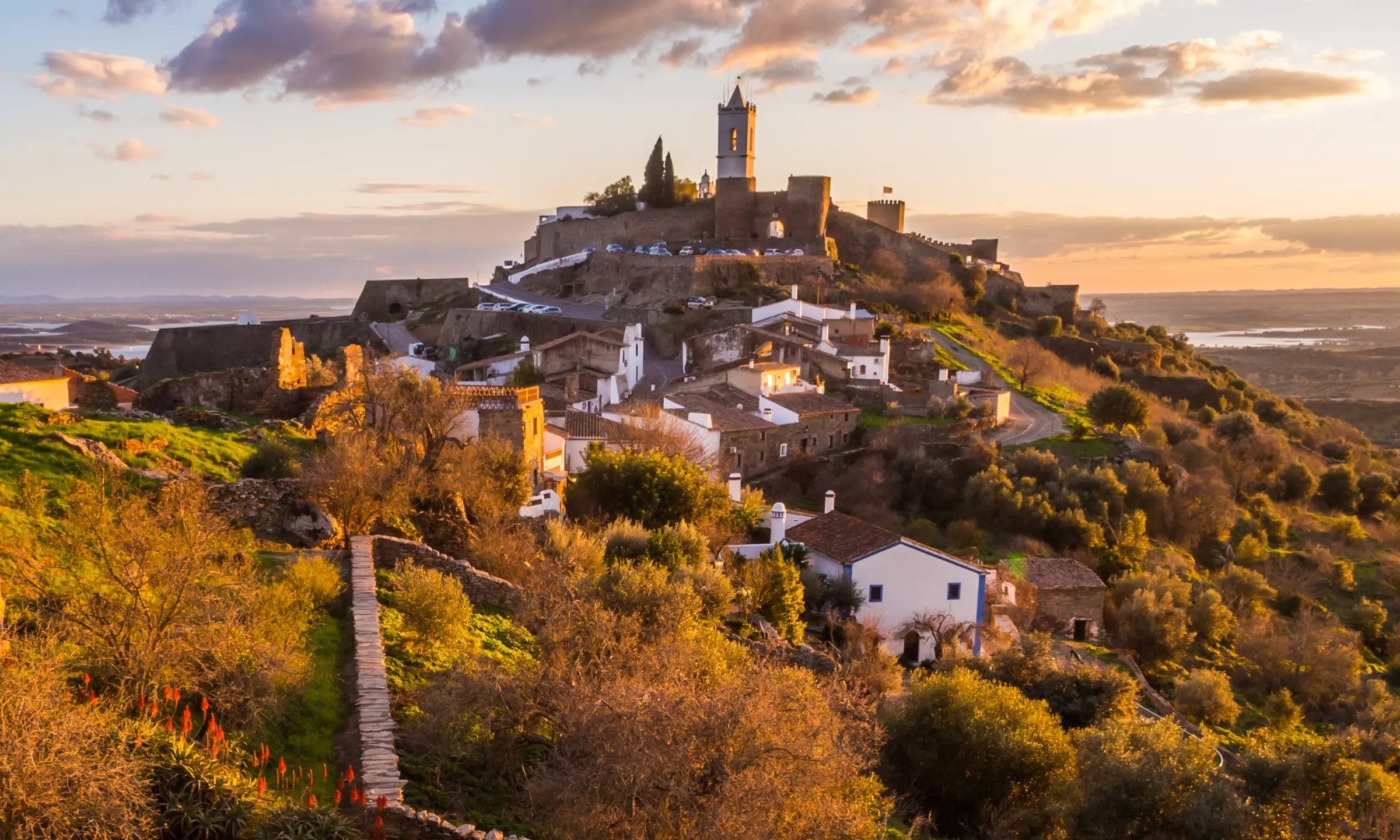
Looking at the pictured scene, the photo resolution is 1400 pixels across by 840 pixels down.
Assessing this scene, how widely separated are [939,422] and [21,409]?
2764cm

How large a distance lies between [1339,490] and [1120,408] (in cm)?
919

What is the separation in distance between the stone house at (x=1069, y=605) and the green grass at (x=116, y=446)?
17.5 metres

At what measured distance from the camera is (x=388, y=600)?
11023mm

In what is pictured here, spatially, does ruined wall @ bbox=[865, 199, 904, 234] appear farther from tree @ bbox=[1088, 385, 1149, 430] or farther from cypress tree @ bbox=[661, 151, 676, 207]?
tree @ bbox=[1088, 385, 1149, 430]

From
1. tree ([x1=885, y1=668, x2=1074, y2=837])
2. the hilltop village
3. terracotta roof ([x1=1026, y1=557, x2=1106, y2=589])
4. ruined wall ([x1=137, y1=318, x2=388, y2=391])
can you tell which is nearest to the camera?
the hilltop village

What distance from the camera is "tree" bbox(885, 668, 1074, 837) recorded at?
37.6 ft

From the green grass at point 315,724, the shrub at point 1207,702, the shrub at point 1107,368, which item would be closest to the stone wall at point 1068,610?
the shrub at point 1207,702

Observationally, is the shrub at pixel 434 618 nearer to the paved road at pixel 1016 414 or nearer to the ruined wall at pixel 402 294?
the paved road at pixel 1016 414

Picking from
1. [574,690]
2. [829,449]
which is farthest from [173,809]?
[829,449]

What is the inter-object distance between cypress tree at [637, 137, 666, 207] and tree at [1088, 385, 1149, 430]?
104 feet

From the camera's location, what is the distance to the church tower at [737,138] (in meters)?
59.8

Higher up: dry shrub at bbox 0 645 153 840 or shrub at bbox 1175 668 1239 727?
dry shrub at bbox 0 645 153 840

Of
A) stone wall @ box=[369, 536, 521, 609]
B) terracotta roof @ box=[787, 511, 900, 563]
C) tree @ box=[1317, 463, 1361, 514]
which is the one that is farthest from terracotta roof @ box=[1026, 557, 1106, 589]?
tree @ box=[1317, 463, 1361, 514]

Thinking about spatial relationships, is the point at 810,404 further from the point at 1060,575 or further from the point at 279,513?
the point at 279,513
